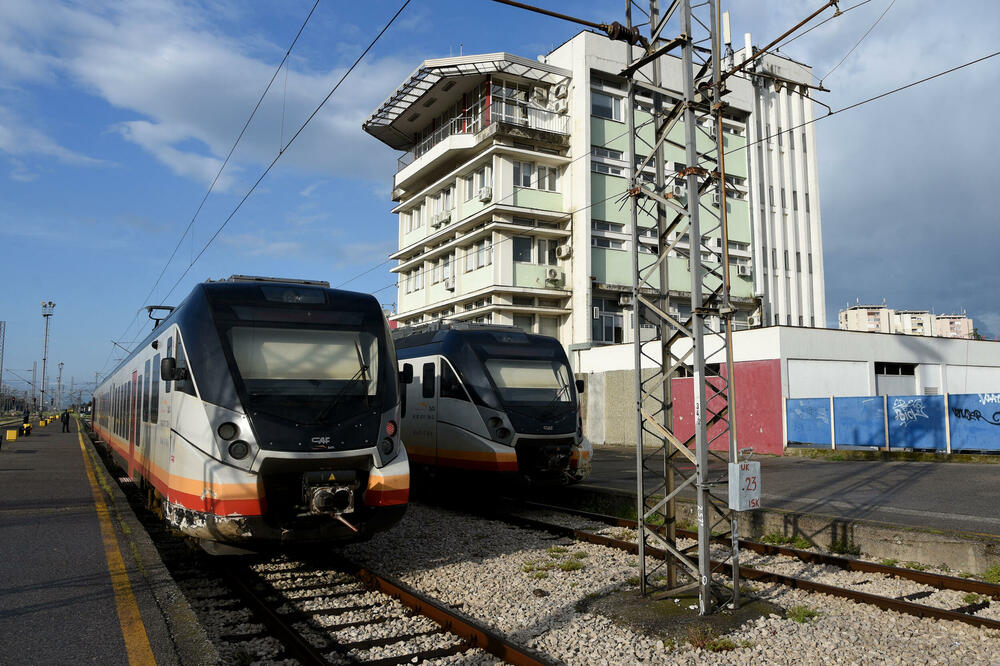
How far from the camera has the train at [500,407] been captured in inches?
475

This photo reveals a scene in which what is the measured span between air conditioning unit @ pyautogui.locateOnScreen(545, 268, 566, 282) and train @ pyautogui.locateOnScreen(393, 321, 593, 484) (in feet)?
65.6

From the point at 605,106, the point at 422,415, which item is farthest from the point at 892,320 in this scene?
the point at 422,415

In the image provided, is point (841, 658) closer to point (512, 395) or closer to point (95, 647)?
point (95, 647)

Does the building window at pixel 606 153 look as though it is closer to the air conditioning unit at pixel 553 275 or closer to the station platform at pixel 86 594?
the air conditioning unit at pixel 553 275

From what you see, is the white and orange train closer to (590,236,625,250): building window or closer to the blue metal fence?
the blue metal fence

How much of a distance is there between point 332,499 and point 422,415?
7.21 m

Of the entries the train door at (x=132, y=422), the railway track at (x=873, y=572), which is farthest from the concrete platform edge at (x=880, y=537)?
the train door at (x=132, y=422)

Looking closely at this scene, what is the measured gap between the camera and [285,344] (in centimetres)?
775

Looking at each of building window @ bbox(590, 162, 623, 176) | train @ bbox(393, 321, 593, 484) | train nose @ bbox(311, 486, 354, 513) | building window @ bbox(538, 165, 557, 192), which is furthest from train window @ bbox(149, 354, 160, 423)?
building window @ bbox(590, 162, 623, 176)

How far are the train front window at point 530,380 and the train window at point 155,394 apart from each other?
5215mm

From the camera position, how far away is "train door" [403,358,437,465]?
542 inches

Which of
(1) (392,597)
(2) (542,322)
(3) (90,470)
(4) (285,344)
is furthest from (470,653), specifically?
(2) (542,322)

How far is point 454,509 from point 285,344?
6454 mm

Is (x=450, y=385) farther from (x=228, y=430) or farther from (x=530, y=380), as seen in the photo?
(x=228, y=430)
